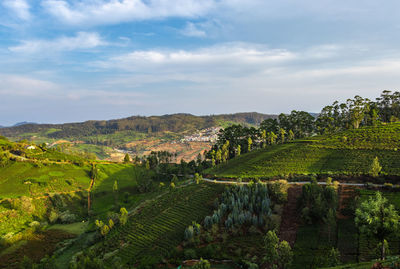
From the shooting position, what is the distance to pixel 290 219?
51594 mm

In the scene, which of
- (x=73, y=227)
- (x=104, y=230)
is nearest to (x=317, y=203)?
(x=104, y=230)

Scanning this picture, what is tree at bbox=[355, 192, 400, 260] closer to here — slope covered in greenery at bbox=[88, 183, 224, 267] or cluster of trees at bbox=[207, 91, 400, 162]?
slope covered in greenery at bbox=[88, 183, 224, 267]

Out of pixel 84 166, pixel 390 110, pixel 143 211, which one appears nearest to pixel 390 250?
pixel 143 211

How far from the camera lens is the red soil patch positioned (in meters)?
54.3

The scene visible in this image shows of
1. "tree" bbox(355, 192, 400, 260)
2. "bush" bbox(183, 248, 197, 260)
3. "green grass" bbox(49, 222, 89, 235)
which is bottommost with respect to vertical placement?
"green grass" bbox(49, 222, 89, 235)

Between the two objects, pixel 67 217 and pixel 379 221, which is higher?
pixel 379 221

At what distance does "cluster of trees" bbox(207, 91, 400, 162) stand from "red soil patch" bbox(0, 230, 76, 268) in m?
64.4

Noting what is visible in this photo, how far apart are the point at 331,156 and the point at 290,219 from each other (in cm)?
3567

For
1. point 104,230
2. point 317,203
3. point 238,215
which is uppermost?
point 317,203

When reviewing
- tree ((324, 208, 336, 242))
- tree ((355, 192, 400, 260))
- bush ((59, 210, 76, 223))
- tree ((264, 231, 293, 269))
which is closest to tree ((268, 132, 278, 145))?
tree ((324, 208, 336, 242))

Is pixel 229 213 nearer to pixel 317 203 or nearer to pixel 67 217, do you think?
pixel 317 203

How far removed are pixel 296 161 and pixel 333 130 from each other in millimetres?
46217

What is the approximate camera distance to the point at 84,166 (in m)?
118

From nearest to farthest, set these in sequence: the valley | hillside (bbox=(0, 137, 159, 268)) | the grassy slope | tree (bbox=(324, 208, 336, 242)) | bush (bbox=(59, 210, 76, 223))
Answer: tree (bbox=(324, 208, 336, 242)) → the valley → hillside (bbox=(0, 137, 159, 268)) → the grassy slope → bush (bbox=(59, 210, 76, 223))
